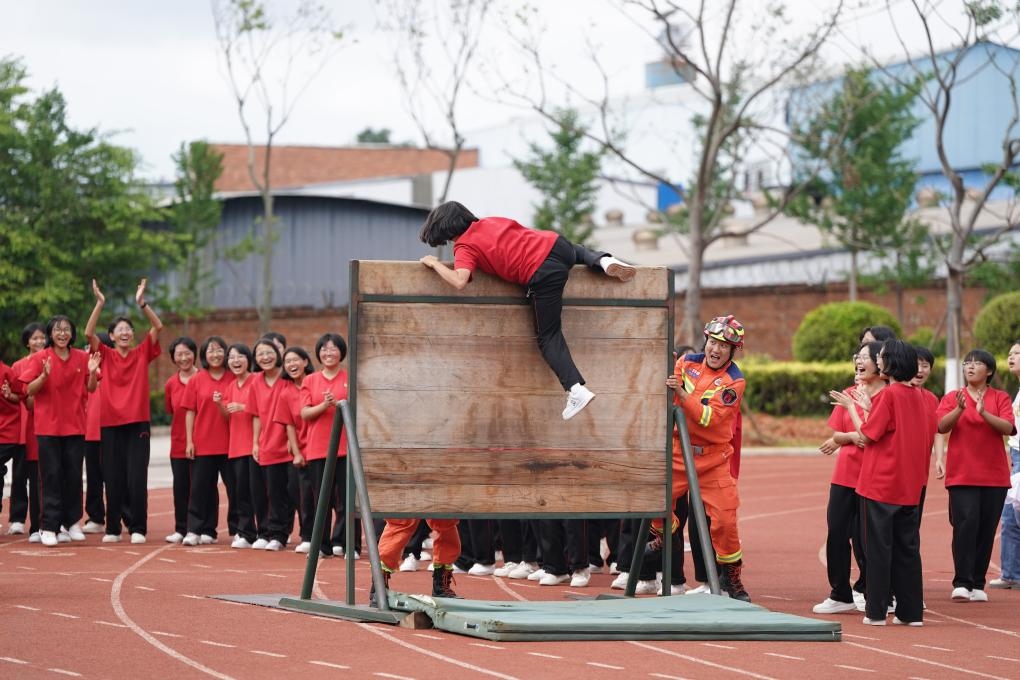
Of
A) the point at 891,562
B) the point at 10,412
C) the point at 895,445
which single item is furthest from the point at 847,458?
the point at 10,412

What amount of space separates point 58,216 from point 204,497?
16678 millimetres

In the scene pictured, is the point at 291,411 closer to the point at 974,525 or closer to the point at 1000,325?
the point at 974,525

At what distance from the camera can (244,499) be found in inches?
533

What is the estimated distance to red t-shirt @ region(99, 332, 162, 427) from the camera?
44.5ft

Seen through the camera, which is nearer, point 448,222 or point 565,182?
point 448,222

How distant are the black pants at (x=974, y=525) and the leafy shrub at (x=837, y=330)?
20.3 meters

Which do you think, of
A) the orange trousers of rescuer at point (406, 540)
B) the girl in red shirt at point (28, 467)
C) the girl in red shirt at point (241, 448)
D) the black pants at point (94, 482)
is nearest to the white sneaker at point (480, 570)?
the orange trousers of rescuer at point (406, 540)

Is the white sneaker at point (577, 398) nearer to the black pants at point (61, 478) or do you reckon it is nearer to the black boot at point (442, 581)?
the black boot at point (442, 581)

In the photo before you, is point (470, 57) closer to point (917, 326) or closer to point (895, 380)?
point (917, 326)

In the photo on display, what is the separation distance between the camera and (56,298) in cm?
2766

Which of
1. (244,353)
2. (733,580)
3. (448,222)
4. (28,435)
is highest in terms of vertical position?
(448,222)

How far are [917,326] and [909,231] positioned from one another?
2.46 m

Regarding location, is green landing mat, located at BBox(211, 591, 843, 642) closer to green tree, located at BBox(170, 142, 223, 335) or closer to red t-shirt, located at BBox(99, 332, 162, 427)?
red t-shirt, located at BBox(99, 332, 162, 427)

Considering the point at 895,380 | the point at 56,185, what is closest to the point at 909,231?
the point at 56,185
